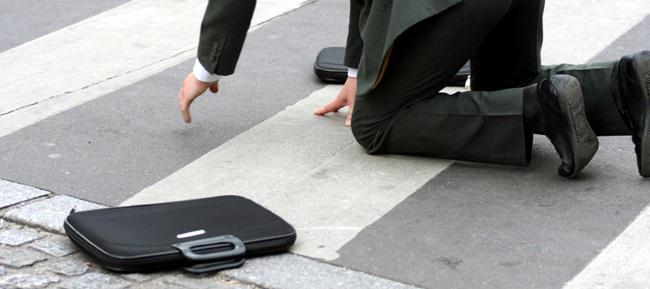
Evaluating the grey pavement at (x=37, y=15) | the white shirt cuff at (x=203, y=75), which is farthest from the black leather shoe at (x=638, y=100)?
the grey pavement at (x=37, y=15)

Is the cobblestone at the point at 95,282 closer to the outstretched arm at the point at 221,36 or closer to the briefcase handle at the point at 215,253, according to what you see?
the briefcase handle at the point at 215,253

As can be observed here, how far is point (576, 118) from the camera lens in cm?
338

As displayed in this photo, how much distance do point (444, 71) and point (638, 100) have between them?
604 millimetres

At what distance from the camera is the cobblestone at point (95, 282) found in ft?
10.1

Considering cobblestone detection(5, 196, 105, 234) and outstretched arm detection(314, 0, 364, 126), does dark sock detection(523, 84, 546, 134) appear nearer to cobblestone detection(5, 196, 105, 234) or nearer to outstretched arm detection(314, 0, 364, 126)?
outstretched arm detection(314, 0, 364, 126)

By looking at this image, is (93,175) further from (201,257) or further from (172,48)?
(172,48)

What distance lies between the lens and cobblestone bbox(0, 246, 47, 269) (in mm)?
3254

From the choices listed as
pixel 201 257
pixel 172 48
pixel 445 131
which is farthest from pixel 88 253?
pixel 172 48

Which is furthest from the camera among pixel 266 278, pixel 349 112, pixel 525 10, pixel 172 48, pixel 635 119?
pixel 172 48

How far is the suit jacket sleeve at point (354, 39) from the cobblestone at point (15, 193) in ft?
3.84

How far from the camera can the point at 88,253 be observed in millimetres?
3207

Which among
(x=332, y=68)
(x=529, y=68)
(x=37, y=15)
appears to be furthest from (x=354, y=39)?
(x=37, y=15)

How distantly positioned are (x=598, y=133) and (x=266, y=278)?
3.92 ft

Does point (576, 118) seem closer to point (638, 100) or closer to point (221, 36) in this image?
point (638, 100)
